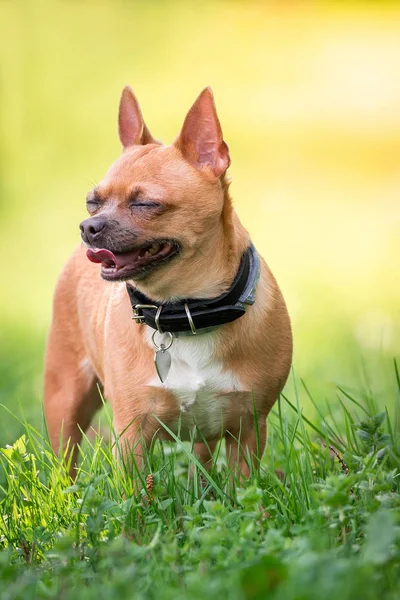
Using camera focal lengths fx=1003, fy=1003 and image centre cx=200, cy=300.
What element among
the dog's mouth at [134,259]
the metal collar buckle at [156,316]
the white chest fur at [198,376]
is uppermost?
the dog's mouth at [134,259]

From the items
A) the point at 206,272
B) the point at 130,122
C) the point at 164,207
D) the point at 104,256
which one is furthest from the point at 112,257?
the point at 130,122

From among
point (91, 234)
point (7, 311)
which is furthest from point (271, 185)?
point (91, 234)

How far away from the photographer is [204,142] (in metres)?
3.94

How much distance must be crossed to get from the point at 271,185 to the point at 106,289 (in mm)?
8852

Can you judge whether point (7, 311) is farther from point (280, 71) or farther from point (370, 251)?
point (280, 71)

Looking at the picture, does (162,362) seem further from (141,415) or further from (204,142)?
(204,142)

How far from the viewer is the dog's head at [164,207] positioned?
372 cm

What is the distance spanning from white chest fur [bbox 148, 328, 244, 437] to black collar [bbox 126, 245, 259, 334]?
7 cm

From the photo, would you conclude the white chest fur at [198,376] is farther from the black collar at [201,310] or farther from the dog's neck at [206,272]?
the dog's neck at [206,272]

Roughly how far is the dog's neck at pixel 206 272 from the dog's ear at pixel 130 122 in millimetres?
505

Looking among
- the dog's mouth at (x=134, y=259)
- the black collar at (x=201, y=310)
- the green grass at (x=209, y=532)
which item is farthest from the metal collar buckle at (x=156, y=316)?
the green grass at (x=209, y=532)

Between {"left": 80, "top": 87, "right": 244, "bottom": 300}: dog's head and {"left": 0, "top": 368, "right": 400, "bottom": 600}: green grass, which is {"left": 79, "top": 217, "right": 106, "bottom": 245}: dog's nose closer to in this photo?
{"left": 80, "top": 87, "right": 244, "bottom": 300}: dog's head

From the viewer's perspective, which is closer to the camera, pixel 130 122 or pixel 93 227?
pixel 93 227

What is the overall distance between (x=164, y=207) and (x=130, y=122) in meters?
0.63
